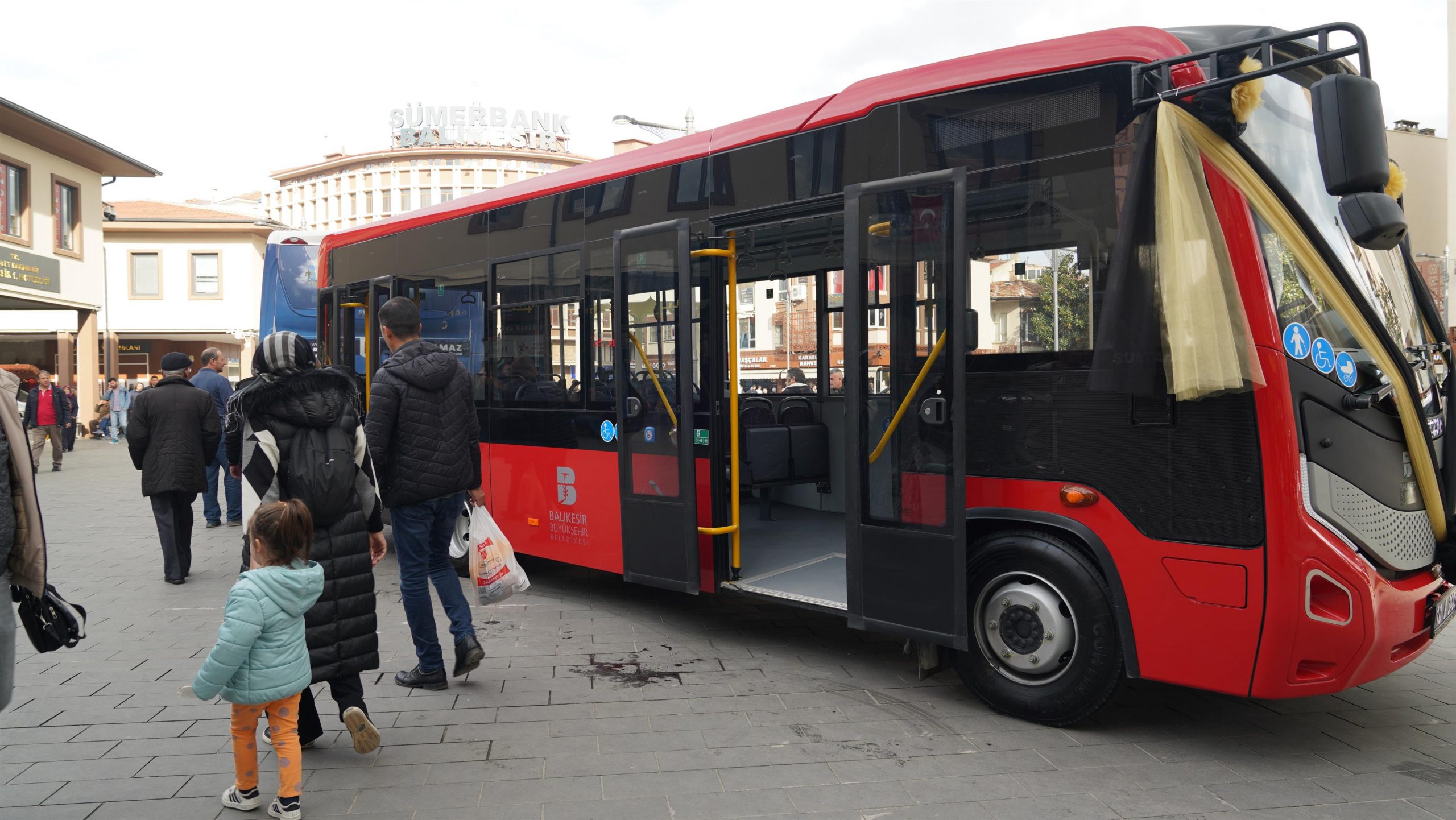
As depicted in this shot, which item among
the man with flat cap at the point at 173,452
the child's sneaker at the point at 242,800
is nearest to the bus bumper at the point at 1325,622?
the child's sneaker at the point at 242,800

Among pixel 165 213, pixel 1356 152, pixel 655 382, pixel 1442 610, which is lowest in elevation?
→ pixel 1442 610

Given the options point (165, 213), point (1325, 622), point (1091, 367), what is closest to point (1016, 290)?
point (1091, 367)

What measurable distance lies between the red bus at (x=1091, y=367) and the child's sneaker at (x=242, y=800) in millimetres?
2783

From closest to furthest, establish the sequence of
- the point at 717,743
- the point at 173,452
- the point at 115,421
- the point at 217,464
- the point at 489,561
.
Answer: the point at 717,743 → the point at 489,561 → the point at 173,452 → the point at 217,464 → the point at 115,421

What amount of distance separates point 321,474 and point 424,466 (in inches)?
30.3

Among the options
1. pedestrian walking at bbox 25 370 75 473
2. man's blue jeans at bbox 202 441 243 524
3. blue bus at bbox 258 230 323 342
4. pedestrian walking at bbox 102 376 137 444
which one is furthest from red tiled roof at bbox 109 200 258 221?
man's blue jeans at bbox 202 441 243 524

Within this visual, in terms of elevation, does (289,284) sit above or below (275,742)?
above

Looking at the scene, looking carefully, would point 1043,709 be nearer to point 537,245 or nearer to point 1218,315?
point 1218,315

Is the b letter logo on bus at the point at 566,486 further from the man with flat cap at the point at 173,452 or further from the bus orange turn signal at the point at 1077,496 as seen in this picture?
the bus orange turn signal at the point at 1077,496

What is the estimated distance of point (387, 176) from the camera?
12375cm

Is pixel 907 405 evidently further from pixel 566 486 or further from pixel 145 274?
pixel 145 274

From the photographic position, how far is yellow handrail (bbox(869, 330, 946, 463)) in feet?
15.5

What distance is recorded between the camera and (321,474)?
13.8 ft

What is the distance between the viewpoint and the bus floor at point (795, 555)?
229 inches
